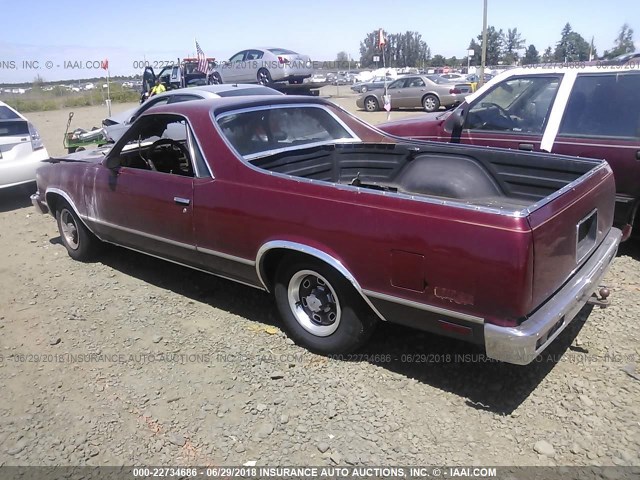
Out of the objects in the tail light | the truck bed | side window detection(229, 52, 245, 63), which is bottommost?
the truck bed

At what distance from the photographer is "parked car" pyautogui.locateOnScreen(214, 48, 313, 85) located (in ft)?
60.6

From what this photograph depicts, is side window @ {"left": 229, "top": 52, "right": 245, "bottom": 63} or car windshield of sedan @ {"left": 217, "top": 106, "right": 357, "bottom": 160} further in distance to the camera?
side window @ {"left": 229, "top": 52, "right": 245, "bottom": 63}

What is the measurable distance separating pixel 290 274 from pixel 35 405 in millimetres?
1730

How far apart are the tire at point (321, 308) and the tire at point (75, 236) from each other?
8.62ft

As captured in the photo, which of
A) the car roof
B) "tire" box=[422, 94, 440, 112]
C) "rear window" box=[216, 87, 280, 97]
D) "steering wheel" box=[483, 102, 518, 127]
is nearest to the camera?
the car roof

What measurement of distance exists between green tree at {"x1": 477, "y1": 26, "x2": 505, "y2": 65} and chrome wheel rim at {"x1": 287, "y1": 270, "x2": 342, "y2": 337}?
72.6 meters

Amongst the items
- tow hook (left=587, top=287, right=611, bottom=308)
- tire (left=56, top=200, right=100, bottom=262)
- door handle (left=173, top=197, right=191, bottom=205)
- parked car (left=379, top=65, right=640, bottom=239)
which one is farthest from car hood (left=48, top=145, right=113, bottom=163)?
tow hook (left=587, top=287, right=611, bottom=308)

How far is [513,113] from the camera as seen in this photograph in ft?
18.0

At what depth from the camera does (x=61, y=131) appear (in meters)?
18.0

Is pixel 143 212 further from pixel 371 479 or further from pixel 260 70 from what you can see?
pixel 260 70

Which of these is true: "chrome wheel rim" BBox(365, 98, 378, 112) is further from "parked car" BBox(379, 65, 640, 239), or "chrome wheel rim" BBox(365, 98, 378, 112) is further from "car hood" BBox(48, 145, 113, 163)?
"car hood" BBox(48, 145, 113, 163)

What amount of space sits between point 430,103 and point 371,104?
106 inches

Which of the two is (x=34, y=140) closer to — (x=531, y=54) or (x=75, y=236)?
(x=75, y=236)

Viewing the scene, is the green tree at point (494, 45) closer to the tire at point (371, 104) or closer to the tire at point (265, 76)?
the tire at point (371, 104)
